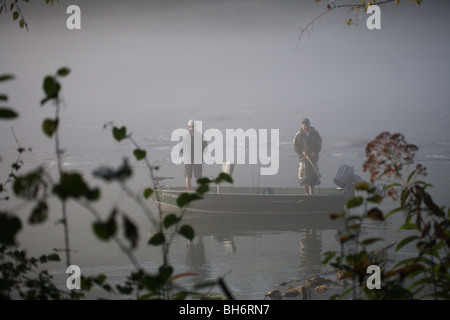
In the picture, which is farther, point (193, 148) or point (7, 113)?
point (193, 148)

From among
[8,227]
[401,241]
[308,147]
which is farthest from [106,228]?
[308,147]

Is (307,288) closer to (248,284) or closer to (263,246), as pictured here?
(248,284)

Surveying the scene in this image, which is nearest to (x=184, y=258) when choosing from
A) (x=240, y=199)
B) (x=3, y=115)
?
(x=240, y=199)

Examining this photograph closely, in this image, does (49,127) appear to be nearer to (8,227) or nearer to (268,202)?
(8,227)

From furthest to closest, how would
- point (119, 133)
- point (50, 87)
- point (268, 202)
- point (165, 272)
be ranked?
1. point (268, 202)
2. point (119, 133)
3. point (165, 272)
4. point (50, 87)

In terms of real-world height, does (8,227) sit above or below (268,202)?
above

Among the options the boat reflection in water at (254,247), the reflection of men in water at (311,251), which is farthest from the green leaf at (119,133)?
the reflection of men in water at (311,251)

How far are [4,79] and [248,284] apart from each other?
181 inches

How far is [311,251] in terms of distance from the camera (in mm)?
6715

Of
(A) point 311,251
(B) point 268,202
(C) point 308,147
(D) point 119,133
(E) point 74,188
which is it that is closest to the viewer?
(E) point 74,188

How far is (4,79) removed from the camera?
91 cm

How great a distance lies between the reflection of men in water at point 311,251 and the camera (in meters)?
5.81
